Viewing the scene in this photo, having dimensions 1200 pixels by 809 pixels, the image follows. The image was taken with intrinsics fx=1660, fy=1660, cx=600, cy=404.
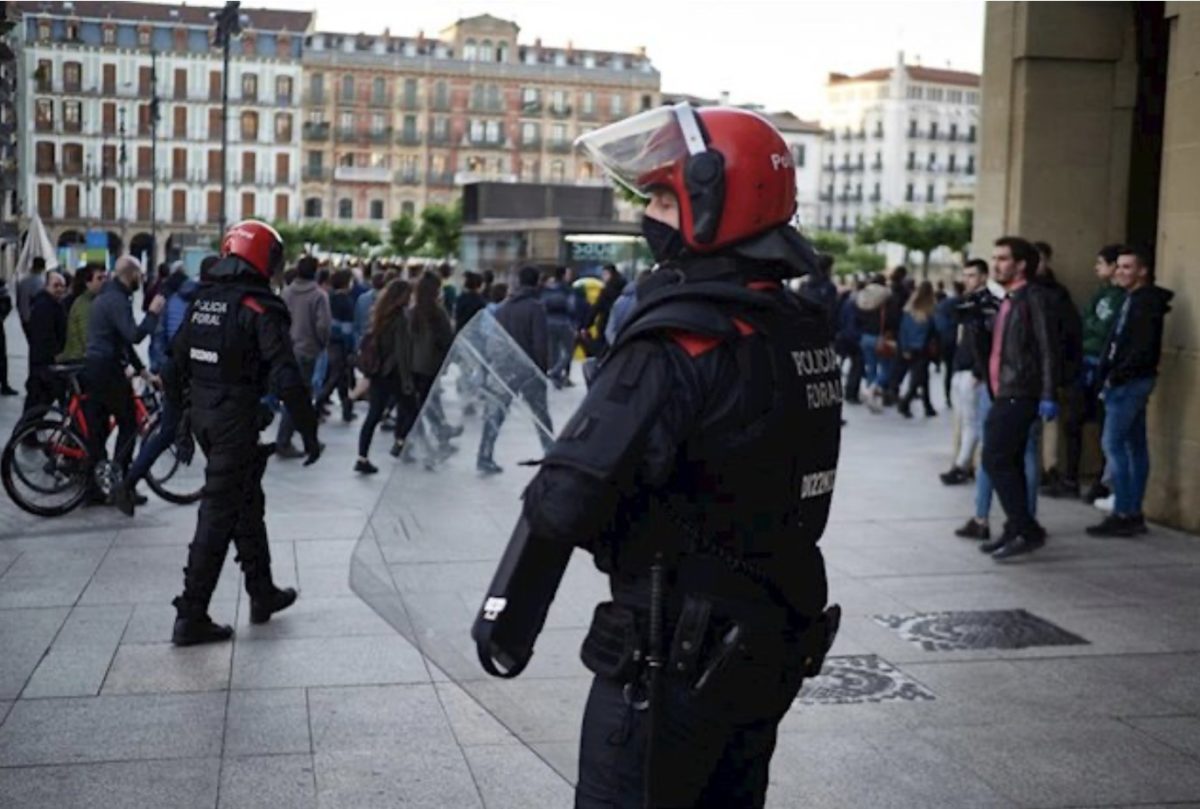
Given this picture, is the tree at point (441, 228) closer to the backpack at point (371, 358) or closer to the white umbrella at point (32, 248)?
the white umbrella at point (32, 248)

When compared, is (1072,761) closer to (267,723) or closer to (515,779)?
(515,779)

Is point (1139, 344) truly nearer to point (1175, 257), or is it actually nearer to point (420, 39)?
point (1175, 257)

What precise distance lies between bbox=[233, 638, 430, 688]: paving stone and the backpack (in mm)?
7084

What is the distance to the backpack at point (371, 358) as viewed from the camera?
46.1ft

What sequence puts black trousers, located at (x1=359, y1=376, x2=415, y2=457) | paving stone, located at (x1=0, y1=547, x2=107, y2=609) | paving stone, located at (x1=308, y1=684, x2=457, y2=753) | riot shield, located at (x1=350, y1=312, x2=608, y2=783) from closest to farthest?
riot shield, located at (x1=350, y1=312, x2=608, y2=783) < paving stone, located at (x1=308, y1=684, x2=457, y2=753) < paving stone, located at (x1=0, y1=547, x2=107, y2=609) < black trousers, located at (x1=359, y1=376, x2=415, y2=457)

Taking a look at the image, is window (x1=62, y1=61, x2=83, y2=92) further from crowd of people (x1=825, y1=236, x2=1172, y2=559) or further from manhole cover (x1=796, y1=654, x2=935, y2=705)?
manhole cover (x1=796, y1=654, x2=935, y2=705)

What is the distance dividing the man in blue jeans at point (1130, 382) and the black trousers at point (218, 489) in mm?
5214

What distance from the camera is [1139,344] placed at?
9.72 meters

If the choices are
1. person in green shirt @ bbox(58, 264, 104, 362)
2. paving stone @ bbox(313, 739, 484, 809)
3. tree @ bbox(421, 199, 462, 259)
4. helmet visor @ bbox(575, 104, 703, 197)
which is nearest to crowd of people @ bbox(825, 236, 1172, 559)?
paving stone @ bbox(313, 739, 484, 809)

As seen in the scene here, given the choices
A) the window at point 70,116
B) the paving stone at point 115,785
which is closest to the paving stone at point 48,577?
the paving stone at point 115,785

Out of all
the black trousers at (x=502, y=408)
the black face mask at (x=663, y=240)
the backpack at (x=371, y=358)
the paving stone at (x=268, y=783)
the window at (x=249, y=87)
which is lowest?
the paving stone at (x=268, y=783)

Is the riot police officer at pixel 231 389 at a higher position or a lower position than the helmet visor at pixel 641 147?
lower

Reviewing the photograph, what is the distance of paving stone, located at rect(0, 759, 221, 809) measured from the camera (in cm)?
493

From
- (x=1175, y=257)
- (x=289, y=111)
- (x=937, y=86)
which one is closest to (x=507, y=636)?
(x=1175, y=257)
